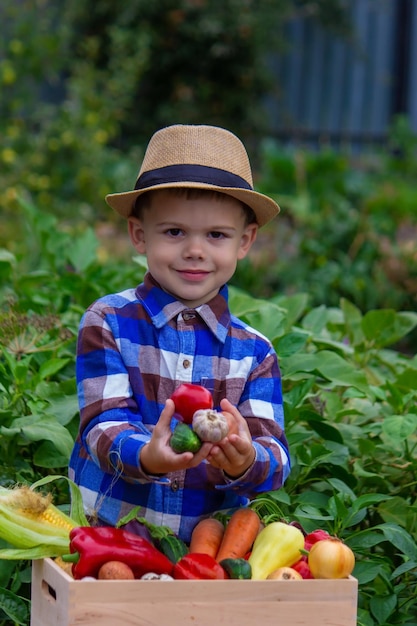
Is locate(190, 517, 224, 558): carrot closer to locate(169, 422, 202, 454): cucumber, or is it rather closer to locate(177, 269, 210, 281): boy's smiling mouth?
locate(169, 422, 202, 454): cucumber

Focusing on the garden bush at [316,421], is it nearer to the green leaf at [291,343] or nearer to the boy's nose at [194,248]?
the green leaf at [291,343]

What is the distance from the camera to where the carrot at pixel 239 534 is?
7.06ft

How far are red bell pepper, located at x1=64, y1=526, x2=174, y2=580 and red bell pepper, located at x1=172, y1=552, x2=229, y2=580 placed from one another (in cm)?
4

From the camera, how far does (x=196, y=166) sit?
7.64ft

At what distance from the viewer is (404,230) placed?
24.7 ft

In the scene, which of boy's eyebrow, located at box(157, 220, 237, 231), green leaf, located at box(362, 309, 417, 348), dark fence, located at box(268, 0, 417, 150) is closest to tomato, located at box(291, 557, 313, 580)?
boy's eyebrow, located at box(157, 220, 237, 231)

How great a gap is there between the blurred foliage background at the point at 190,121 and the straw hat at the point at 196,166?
180cm

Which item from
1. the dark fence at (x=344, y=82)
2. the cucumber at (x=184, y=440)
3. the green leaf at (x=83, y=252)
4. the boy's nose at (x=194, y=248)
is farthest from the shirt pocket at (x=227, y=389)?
the dark fence at (x=344, y=82)

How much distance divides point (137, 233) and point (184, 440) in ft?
2.26

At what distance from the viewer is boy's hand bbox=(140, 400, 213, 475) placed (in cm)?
198

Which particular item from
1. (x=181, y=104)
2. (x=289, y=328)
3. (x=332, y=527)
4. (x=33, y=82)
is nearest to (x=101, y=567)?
(x=332, y=527)

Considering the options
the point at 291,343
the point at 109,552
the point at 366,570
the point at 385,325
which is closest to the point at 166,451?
the point at 109,552

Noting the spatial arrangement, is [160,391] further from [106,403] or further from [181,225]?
[181,225]

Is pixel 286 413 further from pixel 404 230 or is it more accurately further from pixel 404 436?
pixel 404 230
